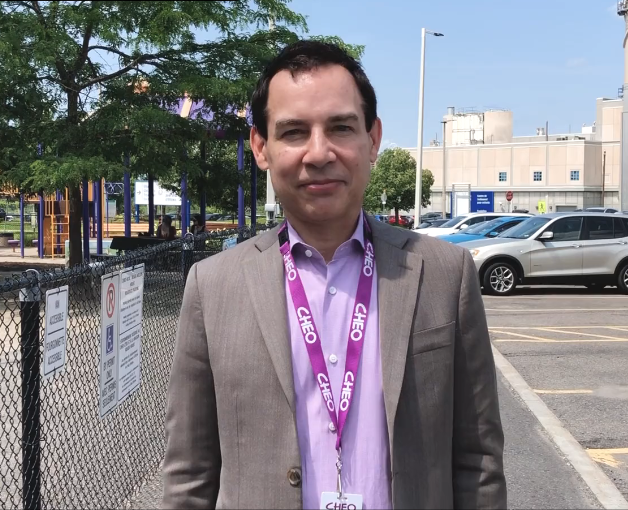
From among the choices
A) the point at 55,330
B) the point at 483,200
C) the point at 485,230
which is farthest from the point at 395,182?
the point at 55,330

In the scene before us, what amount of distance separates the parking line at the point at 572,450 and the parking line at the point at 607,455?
0.28ft

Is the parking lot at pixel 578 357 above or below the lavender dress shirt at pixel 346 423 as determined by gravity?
below

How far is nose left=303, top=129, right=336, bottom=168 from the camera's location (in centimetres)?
169

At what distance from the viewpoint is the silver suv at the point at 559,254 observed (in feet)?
52.1

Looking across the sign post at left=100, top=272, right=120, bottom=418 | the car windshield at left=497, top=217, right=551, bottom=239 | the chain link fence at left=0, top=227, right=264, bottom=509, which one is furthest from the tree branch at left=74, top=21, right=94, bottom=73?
the car windshield at left=497, top=217, right=551, bottom=239

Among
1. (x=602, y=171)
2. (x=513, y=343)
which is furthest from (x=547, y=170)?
(x=513, y=343)

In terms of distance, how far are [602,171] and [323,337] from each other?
88066mm

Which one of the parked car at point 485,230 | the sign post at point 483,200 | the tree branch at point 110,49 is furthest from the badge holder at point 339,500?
the sign post at point 483,200

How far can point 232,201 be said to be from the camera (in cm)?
3606

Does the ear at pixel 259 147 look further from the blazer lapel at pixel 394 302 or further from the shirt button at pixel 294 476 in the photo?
the shirt button at pixel 294 476

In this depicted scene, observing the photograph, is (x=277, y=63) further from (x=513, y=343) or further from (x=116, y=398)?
(x=513, y=343)

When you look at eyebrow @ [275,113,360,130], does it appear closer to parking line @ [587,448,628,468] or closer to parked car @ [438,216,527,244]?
parking line @ [587,448,628,468]

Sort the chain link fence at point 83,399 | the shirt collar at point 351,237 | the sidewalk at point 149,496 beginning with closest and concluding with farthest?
1. the shirt collar at point 351,237
2. the chain link fence at point 83,399
3. the sidewalk at point 149,496

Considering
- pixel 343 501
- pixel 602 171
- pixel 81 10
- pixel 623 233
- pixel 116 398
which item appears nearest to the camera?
pixel 81 10
